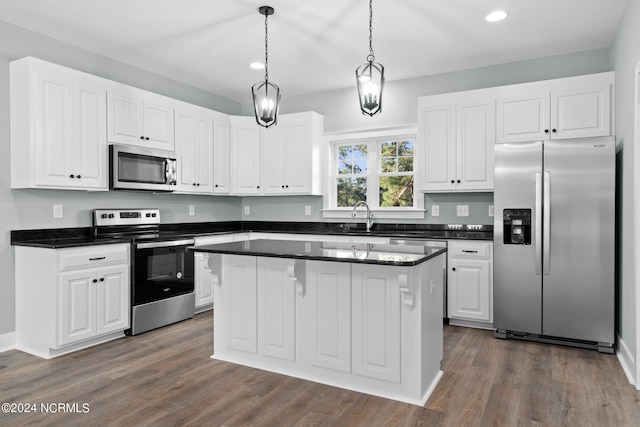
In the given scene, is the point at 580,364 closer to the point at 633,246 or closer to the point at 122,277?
the point at 633,246

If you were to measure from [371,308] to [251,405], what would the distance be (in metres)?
0.92

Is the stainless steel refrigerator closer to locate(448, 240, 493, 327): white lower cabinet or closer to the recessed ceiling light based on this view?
locate(448, 240, 493, 327): white lower cabinet

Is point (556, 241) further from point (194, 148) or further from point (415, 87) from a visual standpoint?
point (194, 148)

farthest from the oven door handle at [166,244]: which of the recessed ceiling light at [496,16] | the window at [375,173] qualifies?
the recessed ceiling light at [496,16]

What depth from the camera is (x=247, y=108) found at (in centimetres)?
605

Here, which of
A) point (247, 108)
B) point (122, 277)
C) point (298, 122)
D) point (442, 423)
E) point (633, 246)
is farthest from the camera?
point (247, 108)

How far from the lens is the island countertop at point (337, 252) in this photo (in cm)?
234

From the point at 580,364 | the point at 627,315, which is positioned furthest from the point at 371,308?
the point at 627,315

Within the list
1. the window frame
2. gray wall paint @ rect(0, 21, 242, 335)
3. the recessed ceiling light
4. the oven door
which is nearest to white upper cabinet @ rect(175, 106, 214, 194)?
gray wall paint @ rect(0, 21, 242, 335)

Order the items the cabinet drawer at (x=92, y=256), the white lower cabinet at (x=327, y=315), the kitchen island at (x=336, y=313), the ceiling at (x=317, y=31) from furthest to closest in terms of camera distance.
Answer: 1. the cabinet drawer at (x=92, y=256)
2. the ceiling at (x=317, y=31)
3. the white lower cabinet at (x=327, y=315)
4. the kitchen island at (x=336, y=313)

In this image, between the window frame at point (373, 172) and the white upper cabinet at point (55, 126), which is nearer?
the white upper cabinet at point (55, 126)

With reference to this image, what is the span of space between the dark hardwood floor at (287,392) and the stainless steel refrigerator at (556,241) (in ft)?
0.88

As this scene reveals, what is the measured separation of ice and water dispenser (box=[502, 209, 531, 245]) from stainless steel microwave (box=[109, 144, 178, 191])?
3.42 meters

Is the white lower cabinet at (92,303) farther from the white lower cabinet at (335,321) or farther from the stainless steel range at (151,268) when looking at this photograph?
the white lower cabinet at (335,321)
